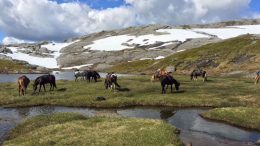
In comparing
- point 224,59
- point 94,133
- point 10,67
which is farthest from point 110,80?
point 10,67

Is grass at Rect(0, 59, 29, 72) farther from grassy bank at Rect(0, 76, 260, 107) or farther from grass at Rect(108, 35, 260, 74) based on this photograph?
grassy bank at Rect(0, 76, 260, 107)

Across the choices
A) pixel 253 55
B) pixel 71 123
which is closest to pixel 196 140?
pixel 71 123

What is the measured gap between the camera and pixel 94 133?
2928 centimetres

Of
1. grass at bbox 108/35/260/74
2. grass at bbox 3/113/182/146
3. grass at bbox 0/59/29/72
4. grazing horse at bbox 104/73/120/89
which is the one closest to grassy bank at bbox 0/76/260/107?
grazing horse at bbox 104/73/120/89

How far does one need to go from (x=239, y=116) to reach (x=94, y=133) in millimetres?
17496

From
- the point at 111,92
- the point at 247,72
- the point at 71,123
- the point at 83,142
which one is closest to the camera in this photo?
the point at 83,142

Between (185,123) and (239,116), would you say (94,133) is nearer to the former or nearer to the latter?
(185,123)

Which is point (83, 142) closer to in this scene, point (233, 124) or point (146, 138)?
point (146, 138)

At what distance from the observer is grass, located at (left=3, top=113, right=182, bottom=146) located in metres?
27.2

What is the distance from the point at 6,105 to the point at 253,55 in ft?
290

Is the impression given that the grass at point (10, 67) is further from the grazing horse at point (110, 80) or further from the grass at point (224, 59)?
the grazing horse at point (110, 80)

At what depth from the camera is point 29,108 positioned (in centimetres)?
4850

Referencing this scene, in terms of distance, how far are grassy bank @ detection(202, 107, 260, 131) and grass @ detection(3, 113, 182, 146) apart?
9227 mm

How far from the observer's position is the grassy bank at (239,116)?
122 ft
